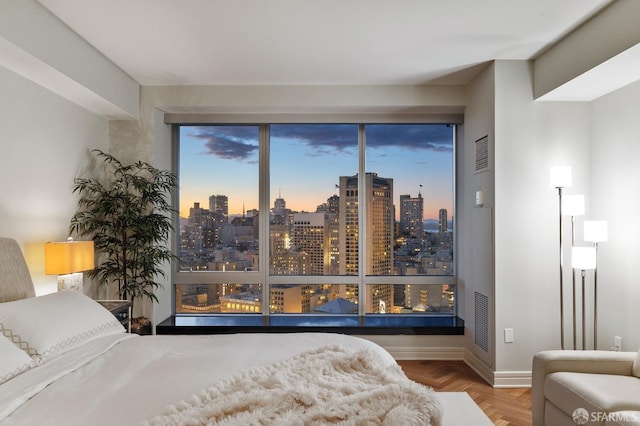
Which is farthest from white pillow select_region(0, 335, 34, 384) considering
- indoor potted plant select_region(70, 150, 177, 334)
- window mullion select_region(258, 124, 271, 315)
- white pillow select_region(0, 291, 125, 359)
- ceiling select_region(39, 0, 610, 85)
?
window mullion select_region(258, 124, 271, 315)

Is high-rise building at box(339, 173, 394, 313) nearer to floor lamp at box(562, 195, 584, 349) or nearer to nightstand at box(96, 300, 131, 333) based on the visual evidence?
floor lamp at box(562, 195, 584, 349)

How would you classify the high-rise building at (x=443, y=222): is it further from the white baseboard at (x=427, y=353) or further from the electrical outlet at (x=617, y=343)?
the electrical outlet at (x=617, y=343)

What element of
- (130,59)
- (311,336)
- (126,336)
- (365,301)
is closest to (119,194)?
(130,59)

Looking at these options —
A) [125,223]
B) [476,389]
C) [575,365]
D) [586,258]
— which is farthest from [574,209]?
[125,223]

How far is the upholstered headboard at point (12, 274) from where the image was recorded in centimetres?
238

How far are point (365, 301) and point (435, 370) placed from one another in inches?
39.8

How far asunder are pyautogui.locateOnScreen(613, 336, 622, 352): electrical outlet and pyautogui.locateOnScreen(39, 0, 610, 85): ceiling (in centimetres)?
232

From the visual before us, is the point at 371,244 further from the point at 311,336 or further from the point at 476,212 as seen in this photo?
the point at 311,336

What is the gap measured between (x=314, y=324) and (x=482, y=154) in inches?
89.8

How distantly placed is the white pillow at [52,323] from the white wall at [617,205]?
3587 millimetres

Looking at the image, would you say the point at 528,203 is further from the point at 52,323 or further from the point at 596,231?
the point at 52,323

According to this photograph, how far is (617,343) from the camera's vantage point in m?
3.11

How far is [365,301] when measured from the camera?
4449mm

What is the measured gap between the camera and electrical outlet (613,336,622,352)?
3088 mm
